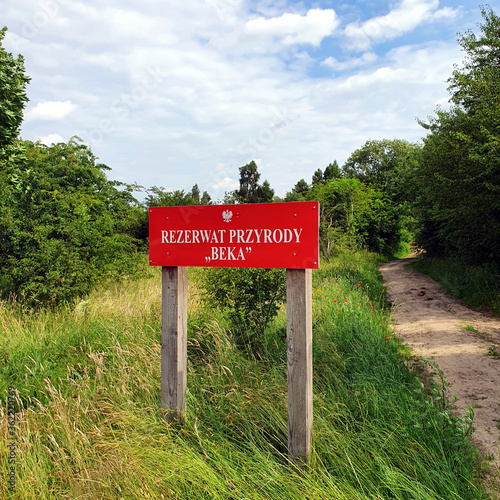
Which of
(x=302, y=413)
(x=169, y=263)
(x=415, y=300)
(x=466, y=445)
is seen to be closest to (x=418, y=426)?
(x=466, y=445)

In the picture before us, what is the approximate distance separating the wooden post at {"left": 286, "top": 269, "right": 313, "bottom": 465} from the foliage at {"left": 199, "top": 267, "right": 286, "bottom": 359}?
2.04m

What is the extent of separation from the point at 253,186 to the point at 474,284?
2437 centimetres

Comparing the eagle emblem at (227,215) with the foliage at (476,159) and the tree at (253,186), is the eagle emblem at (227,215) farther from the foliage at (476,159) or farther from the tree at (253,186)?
the tree at (253,186)

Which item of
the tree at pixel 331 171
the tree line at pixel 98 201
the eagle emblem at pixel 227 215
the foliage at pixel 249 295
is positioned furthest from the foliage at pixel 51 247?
the tree at pixel 331 171

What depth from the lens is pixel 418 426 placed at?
2.87m

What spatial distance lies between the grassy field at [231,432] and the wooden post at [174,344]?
135 millimetres

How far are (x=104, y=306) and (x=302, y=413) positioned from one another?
4.62 meters

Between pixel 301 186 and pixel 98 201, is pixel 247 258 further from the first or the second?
pixel 301 186

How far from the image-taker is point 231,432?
10.5 feet

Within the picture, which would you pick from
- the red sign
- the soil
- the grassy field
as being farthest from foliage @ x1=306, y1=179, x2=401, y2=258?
the red sign

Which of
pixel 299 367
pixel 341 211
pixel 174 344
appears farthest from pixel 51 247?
pixel 341 211

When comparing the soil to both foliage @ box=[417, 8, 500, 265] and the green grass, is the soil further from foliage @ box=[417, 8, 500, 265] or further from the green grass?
foliage @ box=[417, 8, 500, 265]

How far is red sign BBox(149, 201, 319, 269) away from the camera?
2951mm

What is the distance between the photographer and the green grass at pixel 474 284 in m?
9.45
